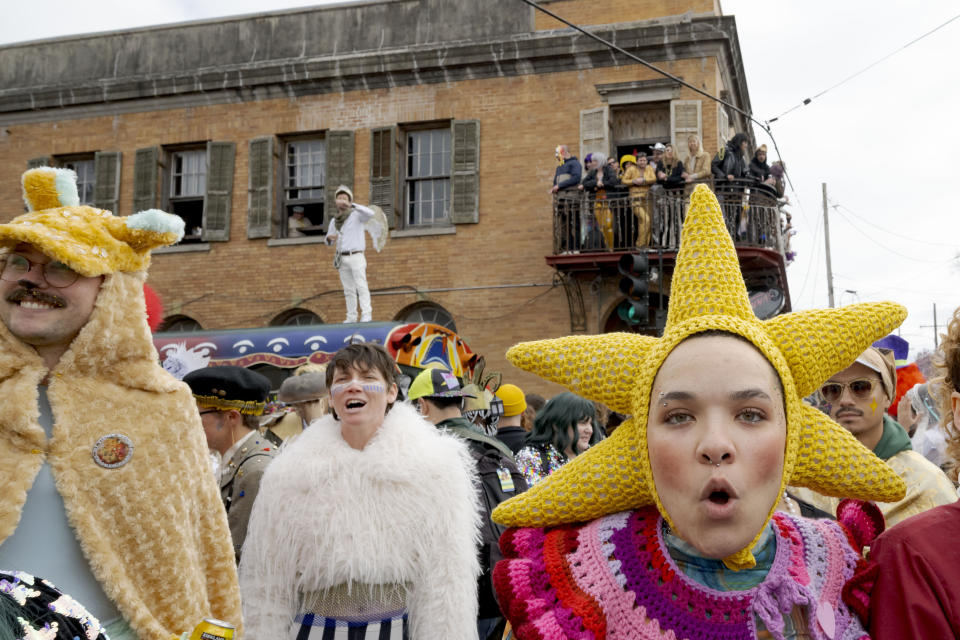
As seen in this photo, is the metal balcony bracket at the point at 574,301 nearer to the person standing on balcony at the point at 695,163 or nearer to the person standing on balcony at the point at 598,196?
the person standing on balcony at the point at 598,196

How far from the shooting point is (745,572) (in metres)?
2.00

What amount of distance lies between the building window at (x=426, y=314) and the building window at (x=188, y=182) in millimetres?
4737

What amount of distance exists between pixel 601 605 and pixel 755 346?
684 millimetres

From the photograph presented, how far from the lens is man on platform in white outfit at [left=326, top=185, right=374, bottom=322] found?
13.2 meters

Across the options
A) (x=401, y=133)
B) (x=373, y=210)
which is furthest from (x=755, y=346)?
(x=401, y=133)

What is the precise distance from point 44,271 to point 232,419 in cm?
184

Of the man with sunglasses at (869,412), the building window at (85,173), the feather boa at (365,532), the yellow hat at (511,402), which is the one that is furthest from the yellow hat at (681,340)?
the building window at (85,173)

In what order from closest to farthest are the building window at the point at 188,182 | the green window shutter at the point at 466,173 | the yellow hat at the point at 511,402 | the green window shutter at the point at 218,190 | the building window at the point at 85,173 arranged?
the yellow hat at the point at 511,402
the green window shutter at the point at 466,173
the green window shutter at the point at 218,190
the building window at the point at 188,182
the building window at the point at 85,173

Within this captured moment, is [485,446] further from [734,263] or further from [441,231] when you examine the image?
[441,231]

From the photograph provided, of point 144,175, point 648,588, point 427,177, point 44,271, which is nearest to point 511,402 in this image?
point 44,271

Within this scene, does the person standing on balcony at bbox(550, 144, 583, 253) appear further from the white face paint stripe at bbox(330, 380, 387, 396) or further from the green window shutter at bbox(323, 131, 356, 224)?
the white face paint stripe at bbox(330, 380, 387, 396)

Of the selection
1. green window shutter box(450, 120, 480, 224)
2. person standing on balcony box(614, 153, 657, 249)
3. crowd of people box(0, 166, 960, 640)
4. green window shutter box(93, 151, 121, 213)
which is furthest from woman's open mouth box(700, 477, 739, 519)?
green window shutter box(93, 151, 121, 213)

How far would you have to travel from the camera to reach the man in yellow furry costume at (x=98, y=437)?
8.75ft

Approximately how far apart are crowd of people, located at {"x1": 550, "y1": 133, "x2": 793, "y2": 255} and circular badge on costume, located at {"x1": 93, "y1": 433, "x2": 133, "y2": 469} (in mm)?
11128
